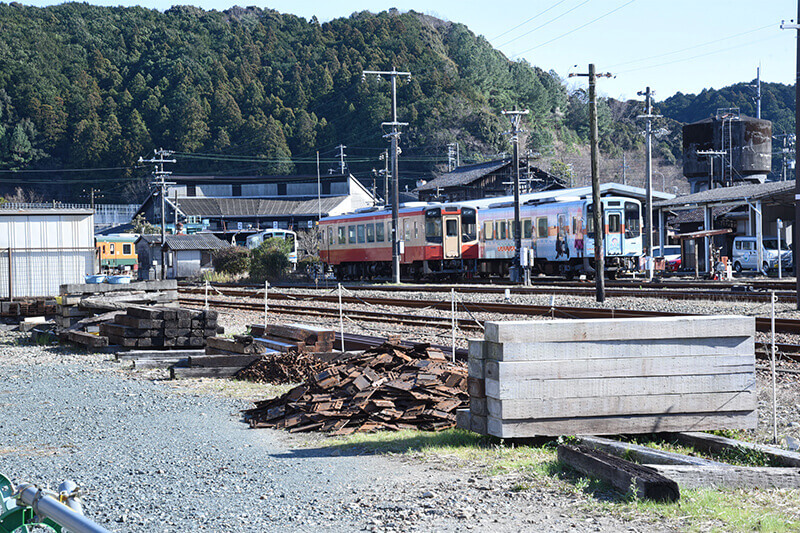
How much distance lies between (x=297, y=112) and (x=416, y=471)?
382 feet

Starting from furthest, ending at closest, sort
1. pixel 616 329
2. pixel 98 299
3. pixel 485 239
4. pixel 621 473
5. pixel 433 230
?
1. pixel 485 239
2. pixel 433 230
3. pixel 98 299
4. pixel 616 329
5. pixel 621 473

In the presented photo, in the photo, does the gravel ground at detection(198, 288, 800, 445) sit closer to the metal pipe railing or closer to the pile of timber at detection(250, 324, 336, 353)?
the pile of timber at detection(250, 324, 336, 353)

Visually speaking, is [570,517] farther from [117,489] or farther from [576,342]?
[117,489]

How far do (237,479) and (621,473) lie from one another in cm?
269

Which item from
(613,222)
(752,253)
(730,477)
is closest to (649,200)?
(752,253)

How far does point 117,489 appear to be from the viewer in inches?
238

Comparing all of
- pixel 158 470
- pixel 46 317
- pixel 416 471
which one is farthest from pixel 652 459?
pixel 46 317

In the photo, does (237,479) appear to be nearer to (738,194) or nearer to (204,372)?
(204,372)

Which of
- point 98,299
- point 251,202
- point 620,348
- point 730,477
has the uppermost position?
point 251,202

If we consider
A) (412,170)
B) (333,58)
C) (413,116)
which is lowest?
(412,170)

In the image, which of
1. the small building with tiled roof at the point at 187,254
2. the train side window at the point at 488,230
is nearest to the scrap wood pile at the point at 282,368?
the train side window at the point at 488,230

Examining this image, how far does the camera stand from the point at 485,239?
1508 inches

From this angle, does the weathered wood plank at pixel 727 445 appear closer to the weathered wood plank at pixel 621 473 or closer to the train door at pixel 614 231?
the weathered wood plank at pixel 621 473

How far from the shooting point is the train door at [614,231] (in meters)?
33.5
